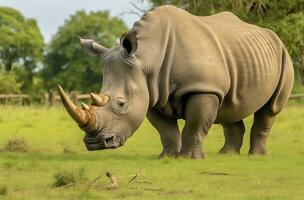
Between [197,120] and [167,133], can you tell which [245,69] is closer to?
[197,120]

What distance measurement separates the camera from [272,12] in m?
34.4

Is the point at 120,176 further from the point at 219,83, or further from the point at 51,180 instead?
the point at 219,83

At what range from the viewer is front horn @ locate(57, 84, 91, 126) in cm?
937

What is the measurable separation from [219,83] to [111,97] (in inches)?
71.8

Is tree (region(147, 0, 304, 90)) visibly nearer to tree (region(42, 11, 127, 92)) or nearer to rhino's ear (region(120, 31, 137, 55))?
rhino's ear (region(120, 31, 137, 55))

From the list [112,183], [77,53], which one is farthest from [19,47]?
[112,183]

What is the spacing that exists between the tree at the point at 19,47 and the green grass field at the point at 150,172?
1935 inches

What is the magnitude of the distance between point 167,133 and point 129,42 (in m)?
1.80

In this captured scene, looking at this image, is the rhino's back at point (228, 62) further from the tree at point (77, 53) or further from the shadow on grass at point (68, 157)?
the tree at point (77, 53)

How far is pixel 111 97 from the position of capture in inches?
400

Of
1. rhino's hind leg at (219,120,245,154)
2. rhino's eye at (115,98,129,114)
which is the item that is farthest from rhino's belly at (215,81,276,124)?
rhino's eye at (115,98,129,114)

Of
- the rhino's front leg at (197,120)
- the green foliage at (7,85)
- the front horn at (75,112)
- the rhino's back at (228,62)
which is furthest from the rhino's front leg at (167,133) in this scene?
the green foliage at (7,85)

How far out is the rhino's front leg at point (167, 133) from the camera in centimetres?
1170

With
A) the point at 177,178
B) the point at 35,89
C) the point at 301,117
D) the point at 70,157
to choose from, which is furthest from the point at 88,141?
the point at 35,89
